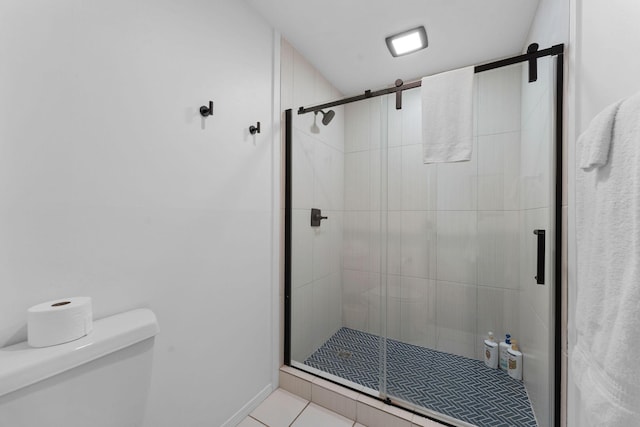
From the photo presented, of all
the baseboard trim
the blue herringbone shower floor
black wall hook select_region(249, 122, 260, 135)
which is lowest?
the baseboard trim

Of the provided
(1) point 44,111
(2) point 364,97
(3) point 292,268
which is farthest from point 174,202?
(2) point 364,97

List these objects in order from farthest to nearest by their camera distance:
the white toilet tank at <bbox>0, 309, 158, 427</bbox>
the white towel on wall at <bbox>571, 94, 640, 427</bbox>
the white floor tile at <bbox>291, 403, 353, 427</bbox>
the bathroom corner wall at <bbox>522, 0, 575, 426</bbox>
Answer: the white floor tile at <bbox>291, 403, 353, 427</bbox>, the bathroom corner wall at <bbox>522, 0, 575, 426</bbox>, the white toilet tank at <bbox>0, 309, 158, 427</bbox>, the white towel on wall at <bbox>571, 94, 640, 427</bbox>

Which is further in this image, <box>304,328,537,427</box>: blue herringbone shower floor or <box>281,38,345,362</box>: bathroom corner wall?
<box>281,38,345,362</box>: bathroom corner wall

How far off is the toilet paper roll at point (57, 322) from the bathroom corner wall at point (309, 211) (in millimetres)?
1121

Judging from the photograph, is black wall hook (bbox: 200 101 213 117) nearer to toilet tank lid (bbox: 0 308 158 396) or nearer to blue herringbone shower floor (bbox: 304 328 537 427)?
toilet tank lid (bbox: 0 308 158 396)

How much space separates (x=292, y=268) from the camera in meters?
1.73

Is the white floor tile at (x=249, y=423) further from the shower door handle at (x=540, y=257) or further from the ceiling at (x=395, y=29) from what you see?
the ceiling at (x=395, y=29)

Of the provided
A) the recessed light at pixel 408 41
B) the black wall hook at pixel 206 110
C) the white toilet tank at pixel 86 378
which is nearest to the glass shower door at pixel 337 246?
the recessed light at pixel 408 41

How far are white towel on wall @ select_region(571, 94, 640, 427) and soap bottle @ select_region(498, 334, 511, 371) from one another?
94 centimetres

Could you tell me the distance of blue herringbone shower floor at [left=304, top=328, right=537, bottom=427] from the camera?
132 centimetres

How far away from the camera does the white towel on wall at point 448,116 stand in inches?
49.1

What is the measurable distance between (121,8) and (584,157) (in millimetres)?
1492

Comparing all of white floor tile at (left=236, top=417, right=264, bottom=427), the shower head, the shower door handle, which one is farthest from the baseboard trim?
the shower head

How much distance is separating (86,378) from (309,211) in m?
1.31
